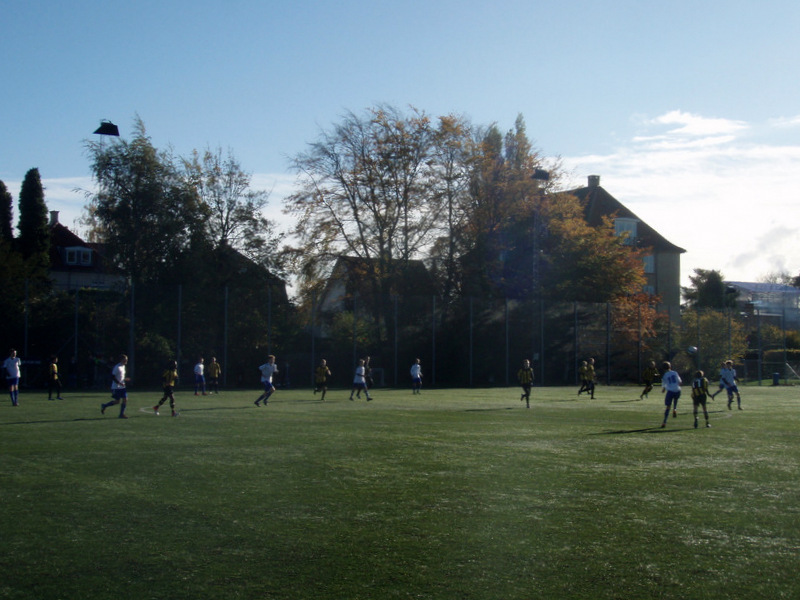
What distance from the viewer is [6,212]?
6256 cm

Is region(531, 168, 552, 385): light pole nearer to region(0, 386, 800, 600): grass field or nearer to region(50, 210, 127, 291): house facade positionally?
region(0, 386, 800, 600): grass field

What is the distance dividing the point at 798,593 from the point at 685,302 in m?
109

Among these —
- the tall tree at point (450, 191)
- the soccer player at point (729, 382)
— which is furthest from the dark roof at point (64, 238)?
the soccer player at point (729, 382)

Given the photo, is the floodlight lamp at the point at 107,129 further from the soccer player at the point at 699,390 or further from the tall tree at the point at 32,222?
the soccer player at the point at 699,390

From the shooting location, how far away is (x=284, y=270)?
176 feet

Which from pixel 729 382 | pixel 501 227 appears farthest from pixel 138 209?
pixel 729 382

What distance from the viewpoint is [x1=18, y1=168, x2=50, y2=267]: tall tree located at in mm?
61031

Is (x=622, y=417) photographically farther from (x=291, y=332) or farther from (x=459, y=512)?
(x=291, y=332)

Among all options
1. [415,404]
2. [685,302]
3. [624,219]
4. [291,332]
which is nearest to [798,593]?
[415,404]

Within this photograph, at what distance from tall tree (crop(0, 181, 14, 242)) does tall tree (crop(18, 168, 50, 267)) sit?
1.26m

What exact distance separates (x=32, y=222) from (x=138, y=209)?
1621 centimetres

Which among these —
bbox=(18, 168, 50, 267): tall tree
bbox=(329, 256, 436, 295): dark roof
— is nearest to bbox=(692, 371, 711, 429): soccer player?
bbox=(329, 256, 436, 295): dark roof

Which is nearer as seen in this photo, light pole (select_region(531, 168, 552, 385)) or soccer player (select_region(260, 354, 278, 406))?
soccer player (select_region(260, 354, 278, 406))

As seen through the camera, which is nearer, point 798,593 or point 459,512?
point 798,593
